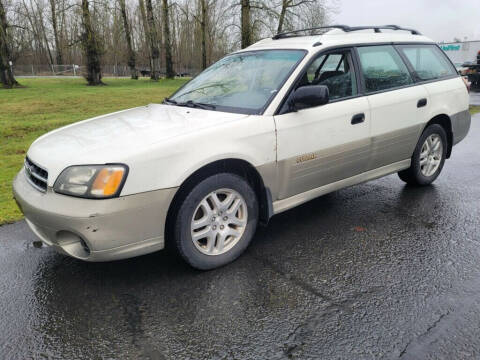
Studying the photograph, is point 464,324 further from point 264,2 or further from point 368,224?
point 264,2

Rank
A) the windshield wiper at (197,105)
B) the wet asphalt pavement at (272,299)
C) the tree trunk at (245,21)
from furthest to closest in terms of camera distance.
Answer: the tree trunk at (245,21), the windshield wiper at (197,105), the wet asphalt pavement at (272,299)

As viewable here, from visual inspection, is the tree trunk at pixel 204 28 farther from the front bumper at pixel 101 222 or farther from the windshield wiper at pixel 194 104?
the front bumper at pixel 101 222

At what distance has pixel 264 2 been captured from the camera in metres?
22.1

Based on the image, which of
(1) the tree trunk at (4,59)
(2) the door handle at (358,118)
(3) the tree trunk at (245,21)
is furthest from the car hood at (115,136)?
(1) the tree trunk at (4,59)

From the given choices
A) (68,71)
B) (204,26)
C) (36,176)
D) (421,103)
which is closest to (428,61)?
(421,103)

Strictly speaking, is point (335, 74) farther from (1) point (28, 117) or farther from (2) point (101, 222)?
(1) point (28, 117)

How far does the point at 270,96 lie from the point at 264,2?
20.5m

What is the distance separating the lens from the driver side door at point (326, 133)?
11.5 feet

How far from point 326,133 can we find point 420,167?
1893mm

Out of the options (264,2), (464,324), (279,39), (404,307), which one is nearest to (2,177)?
(279,39)

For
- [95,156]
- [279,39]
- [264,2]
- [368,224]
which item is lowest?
[368,224]

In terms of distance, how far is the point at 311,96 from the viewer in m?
3.36

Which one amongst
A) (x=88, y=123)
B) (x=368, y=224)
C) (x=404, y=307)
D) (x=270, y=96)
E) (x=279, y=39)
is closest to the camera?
(x=404, y=307)

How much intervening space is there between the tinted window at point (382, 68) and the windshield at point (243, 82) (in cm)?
82
